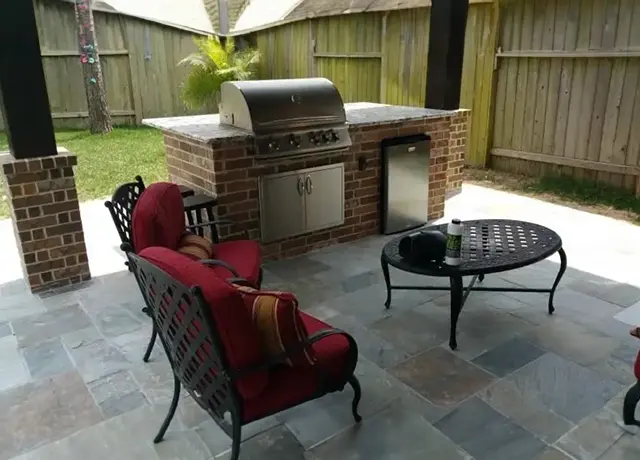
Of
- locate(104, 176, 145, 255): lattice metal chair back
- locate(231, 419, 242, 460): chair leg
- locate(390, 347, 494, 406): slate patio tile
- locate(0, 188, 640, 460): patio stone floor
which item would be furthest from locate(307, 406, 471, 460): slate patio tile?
locate(104, 176, 145, 255): lattice metal chair back

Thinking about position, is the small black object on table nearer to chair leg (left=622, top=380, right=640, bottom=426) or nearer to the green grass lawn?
chair leg (left=622, top=380, right=640, bottom=426)

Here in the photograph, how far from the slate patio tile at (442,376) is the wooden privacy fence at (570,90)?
3888 millimetres

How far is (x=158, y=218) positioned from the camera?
251cm

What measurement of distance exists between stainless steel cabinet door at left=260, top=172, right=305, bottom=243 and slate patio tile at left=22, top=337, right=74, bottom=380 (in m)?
1.61

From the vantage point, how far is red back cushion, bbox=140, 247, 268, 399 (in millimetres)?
1603

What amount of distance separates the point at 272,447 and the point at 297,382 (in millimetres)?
402

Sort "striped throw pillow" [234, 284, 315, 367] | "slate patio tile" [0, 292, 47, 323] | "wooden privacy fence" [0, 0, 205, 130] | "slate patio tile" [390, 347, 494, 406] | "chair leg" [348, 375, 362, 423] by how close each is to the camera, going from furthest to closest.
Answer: "wooden privacy fence" [0, 0, 205, 130]
"slate patio tile" [0, 292, 47, 323]
"slate patio tile" [390, 347, 494, 406]
"chair leg" [348, 375, 362, 423]
"striped throw pillow" [234, 284, 315, 367]

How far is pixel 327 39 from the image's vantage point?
8.65 m

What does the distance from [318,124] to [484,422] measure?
2446mm

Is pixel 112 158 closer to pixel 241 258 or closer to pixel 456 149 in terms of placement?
pixel 456 149

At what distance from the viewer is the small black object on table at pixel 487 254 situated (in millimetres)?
2699

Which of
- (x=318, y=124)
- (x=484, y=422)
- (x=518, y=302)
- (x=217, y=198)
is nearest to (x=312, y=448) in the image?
(x=484, y=422)

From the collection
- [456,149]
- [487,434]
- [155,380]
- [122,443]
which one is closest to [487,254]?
[487,434]

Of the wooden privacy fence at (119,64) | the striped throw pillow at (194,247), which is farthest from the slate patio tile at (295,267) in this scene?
the wooden privacy fence at (119,64)
